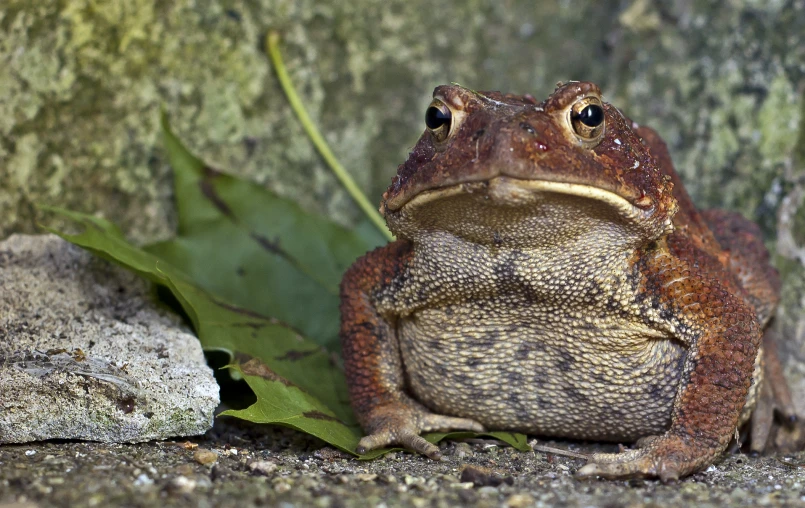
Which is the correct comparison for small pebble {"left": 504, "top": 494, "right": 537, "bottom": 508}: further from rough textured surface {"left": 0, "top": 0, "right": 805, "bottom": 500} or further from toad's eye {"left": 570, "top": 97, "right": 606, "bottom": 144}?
rough textured surface {"left": 0, "top": 0, "right": 805, "bottom": 500}

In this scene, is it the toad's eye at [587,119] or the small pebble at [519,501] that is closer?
the small pebble at [519,501]

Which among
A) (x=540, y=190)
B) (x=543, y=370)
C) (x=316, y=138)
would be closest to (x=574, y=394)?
(x=543, y=370)

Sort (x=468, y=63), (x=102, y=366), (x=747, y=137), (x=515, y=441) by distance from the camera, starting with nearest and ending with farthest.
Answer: (x=102, y=366), (x=515, y=441), (x=747, y=137), (x=468, y=63)

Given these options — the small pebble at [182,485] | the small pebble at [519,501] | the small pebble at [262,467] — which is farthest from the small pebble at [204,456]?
the small pebble at [519,501]

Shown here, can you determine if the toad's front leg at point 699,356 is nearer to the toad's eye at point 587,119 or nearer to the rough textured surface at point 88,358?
the toad's eye at point 587,119

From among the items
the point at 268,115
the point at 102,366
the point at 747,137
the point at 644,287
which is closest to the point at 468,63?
→ the point at 268,115

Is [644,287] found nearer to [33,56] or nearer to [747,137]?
[747,137]
